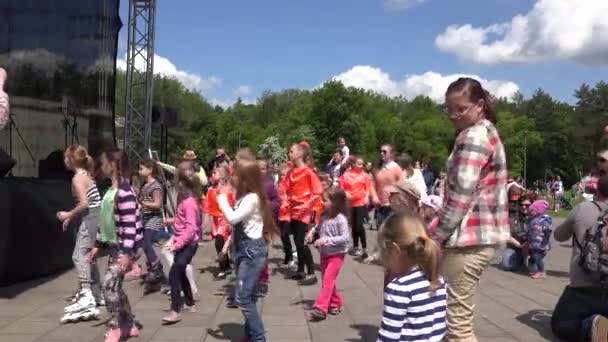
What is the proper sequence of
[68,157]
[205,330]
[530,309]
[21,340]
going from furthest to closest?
[530,309]
[68,157]
[205,330]
[21,340]

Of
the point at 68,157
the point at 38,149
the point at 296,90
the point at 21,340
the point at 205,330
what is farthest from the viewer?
the point at 296,90

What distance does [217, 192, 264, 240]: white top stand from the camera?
5.16 metres

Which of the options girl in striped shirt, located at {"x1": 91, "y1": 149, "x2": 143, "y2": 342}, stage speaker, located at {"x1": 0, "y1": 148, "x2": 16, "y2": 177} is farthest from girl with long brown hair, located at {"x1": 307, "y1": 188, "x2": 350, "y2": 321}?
stage speaker, located at {"x1": 0, "y1": 148, "x2": 16, "y2": 177}

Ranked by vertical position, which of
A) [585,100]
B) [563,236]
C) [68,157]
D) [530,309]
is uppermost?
[585,100]

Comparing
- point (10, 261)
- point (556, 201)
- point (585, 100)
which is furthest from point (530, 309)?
point (585, 100)

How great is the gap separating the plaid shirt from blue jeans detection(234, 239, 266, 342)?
6.14 feet

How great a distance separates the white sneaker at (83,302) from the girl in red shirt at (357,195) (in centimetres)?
584

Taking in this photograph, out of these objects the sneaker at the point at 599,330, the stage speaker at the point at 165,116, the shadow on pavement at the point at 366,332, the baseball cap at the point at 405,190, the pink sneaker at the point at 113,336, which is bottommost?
the shadow on pavement at the point at 366,332

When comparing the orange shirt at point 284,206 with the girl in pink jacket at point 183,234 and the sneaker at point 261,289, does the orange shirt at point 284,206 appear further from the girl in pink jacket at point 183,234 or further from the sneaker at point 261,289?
the sneaker at point 261,289

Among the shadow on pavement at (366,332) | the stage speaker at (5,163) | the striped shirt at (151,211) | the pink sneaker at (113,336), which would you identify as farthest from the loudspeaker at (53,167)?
the shadow on pavement at (366,332)

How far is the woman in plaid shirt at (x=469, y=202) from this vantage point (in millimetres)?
3840

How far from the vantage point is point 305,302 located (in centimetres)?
753

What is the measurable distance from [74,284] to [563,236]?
229 inches

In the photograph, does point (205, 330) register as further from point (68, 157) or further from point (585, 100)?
point (585, 100)
